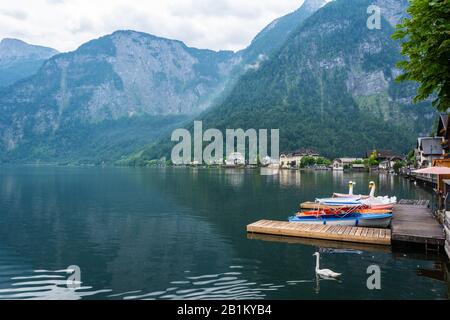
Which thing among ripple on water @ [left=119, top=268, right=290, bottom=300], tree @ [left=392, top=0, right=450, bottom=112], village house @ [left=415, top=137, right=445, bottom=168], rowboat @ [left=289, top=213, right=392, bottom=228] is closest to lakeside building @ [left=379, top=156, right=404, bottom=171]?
village house @ [left=415, top=137, right=445, bottom=168]

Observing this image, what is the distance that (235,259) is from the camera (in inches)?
1002

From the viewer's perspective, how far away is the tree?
54.5ft

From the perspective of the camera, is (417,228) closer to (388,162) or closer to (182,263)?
(182,263)

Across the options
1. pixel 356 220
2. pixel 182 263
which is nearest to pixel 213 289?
pixel 182 263

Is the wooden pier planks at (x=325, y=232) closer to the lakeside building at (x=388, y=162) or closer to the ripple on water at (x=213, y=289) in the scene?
the ripple on water at (x=213, y=289)

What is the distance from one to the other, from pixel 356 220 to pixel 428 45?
2145 cm

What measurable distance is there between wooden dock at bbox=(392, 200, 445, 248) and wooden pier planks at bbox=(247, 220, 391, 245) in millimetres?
1045

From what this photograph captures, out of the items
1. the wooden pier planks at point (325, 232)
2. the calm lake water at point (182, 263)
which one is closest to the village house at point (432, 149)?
the calm lake water at point (182, 263)

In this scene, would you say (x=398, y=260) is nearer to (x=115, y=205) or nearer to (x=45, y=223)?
(x=45, y=223)

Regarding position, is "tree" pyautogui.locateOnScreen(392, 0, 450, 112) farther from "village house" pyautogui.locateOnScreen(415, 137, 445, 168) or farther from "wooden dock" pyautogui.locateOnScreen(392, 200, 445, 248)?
"village house" pyautogui.locateOnScreen(415, 137, 445, 168)

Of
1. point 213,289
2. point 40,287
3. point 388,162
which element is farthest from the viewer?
point 388,162

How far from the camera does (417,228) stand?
2892 cm

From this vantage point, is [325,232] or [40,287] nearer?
[40,287]
